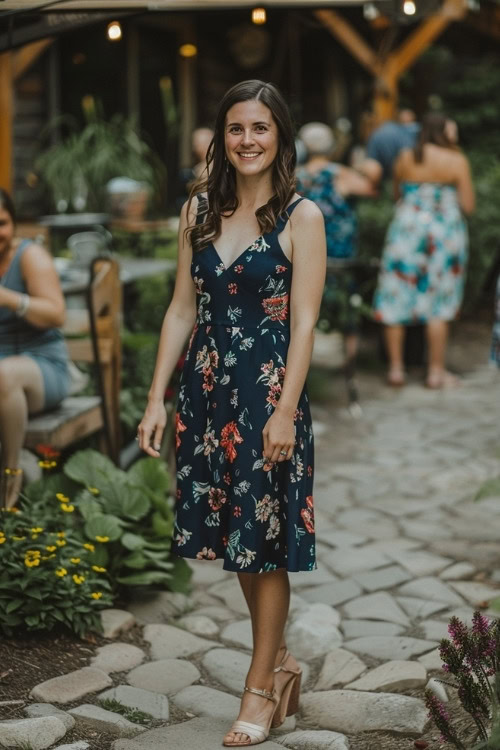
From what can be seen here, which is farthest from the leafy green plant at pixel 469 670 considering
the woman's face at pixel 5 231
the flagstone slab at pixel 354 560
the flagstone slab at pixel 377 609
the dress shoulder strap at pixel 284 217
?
the woman's face at pixel 5 231

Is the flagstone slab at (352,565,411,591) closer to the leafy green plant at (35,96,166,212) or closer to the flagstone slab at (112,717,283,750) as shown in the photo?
the flagstone slab at (112,717,283,750)

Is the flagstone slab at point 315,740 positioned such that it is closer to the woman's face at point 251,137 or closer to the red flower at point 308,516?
the red flower at point 308,516

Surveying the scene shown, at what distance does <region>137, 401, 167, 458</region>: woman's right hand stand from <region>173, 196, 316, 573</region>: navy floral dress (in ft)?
0.25

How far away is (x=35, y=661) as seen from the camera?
347cm

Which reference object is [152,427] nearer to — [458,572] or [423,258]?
[458,572]

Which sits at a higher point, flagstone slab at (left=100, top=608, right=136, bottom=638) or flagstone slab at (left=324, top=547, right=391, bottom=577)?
flagstone slab at (left=100, top=608, right=136, bottom=638)

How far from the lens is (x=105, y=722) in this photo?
3.09 metres

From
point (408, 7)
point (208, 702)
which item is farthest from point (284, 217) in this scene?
point (208, 702)

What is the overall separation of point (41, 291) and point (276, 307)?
176cm

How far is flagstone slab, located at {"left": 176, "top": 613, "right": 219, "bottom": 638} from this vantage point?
3.95 m

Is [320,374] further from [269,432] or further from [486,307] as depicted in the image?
[269,432]

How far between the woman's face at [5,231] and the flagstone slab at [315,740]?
7.78 ft

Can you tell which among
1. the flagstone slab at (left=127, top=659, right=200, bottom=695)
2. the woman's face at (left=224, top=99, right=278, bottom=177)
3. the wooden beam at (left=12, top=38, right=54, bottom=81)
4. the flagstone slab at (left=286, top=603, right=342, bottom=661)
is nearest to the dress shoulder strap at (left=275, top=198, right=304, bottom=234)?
the woman's face at (left=224, top=99, right=278, bottom=177)

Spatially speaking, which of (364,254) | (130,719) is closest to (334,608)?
(130,719)
